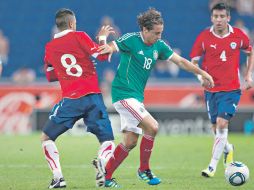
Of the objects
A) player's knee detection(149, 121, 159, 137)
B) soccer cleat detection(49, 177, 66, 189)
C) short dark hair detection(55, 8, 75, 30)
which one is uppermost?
short dark hair detection(55, 8, 75, 30)

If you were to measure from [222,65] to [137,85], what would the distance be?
2.20m

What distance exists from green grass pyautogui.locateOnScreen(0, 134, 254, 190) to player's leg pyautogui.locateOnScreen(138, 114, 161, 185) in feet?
0.42

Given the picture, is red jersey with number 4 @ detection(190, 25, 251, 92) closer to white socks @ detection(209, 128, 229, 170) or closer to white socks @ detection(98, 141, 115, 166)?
white socks @ detection(209, 128, 229, 170)

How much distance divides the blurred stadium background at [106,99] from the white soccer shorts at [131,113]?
2.42ft

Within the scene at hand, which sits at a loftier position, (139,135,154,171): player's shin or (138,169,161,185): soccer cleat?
(139,135,154,171): player's shin

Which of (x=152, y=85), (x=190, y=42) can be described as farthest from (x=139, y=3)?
(x=152, y=85)

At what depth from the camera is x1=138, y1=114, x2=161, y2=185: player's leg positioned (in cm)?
919

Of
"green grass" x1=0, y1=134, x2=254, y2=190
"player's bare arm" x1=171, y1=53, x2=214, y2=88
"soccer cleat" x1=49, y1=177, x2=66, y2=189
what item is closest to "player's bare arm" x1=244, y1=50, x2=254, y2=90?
"green grass" x1=0, y1=134, x2=254, y2=190

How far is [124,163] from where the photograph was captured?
12.6 metres

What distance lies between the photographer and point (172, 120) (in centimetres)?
1933

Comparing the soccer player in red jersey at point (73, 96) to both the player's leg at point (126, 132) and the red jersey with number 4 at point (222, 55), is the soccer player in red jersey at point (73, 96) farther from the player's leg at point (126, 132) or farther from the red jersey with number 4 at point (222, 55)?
the red jersey with number 4 at point (222, 55)

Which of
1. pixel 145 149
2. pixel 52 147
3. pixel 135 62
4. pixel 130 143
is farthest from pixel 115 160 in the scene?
pixel 135 62

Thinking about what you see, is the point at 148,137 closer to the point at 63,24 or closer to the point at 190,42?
the point at 63,24

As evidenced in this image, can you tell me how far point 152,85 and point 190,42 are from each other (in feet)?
14.7
